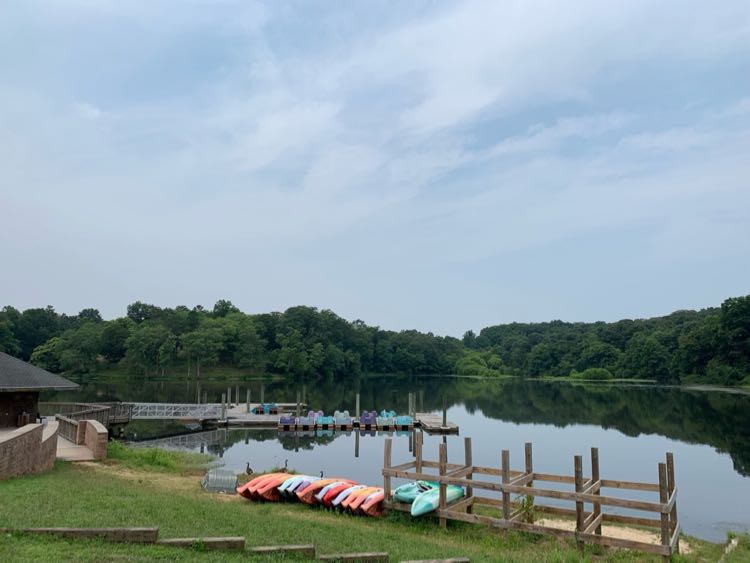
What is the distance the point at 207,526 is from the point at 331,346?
9985cm

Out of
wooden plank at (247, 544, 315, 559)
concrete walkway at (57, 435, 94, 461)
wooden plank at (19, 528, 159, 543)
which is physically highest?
wooden plank at (19, 528, 159, 543)

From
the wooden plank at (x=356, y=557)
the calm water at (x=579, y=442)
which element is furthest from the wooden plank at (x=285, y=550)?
the calm water at (x=579, y=442)

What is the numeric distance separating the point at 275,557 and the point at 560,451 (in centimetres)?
2764

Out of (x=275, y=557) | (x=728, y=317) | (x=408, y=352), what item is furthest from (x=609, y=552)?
(x=408, y=352)

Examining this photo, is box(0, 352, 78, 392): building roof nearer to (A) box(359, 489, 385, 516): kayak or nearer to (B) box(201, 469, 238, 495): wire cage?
(B) box(201, 469, 238, 495): wire cage

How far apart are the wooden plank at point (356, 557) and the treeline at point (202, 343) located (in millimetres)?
85884

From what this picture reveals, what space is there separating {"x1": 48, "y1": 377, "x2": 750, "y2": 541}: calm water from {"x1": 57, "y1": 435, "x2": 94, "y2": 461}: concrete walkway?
721cm

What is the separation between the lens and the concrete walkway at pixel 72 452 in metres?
18.0

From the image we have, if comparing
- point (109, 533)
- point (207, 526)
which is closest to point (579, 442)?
point (207, 526)

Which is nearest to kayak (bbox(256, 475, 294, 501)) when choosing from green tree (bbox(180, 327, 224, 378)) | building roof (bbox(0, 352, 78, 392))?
building roof (bbox(0, 352, 78, 392))

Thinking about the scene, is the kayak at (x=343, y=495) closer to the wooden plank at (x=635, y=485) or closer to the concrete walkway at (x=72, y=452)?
the wooden plank at (x=635, y=485)

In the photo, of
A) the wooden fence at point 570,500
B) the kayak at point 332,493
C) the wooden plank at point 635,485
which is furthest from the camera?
the kayak at point 332,493

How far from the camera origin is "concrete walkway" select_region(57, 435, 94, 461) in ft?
58.9

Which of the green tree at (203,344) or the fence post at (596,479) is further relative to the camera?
the green tree at (203,344)
